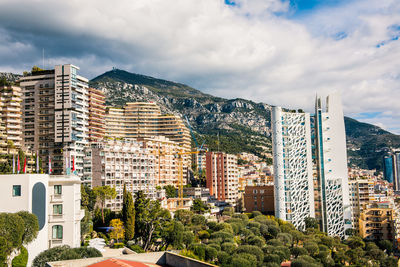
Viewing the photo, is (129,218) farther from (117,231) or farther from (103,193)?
(103,193)

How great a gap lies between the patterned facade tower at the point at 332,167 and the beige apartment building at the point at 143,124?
223ft

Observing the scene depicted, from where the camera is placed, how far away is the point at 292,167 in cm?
10831

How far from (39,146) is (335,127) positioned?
8485 cm

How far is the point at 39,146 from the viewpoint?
10250 centimetres

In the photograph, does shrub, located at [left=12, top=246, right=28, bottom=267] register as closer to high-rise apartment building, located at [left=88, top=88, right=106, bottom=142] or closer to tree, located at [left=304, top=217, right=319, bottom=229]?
high-rise apartment building, located at [left=88, top=88, right=106, bottom=142]

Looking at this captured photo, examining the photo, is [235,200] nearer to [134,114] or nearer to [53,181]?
[134,114]

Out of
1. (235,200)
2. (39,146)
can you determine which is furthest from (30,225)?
(235,200)

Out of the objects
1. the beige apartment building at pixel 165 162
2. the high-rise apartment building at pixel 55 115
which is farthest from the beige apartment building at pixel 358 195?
the high-rise apartment building at pixel 55 115

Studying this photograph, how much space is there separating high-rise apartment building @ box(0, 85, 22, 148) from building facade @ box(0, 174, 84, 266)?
222 feet

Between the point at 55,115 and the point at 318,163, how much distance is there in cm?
7562

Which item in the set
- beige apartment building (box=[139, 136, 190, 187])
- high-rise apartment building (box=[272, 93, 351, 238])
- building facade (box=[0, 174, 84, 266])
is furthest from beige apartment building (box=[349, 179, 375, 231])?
building facade (box=[0, 174, 84, 266])

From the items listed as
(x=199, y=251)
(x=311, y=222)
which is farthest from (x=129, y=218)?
(x=311, y=222)

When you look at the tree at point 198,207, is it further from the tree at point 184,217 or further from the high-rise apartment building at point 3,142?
the high-rise apartment building at point 3,142

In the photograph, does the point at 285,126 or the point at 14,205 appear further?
the point at 285,126
